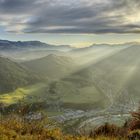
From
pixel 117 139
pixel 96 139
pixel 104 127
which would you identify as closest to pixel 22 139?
pixel 96 139

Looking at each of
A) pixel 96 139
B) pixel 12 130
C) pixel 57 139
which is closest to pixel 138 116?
pixel 96 139

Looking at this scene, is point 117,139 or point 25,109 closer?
point 117,139

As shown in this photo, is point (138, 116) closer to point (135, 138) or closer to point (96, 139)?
point (135, 138)

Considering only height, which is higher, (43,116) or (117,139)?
(43,116)

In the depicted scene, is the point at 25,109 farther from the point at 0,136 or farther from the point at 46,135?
the point at 0,136

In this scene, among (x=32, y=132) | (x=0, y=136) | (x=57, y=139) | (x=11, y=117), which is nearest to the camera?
(x=0, y=136)

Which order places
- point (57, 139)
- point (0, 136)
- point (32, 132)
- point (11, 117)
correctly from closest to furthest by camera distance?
1. point (0, 136)
2. point (57, 139)
3. point (32, 132)
4. point (11, 117)
